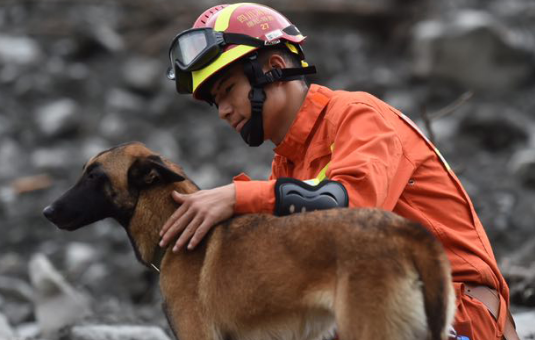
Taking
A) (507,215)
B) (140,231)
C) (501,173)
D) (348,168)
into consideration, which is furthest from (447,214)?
(501,173)

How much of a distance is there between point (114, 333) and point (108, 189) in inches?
75.3

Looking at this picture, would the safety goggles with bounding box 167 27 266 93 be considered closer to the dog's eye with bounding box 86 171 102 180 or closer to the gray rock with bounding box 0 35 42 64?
the dog's eye with bounding box 86 171 102 180

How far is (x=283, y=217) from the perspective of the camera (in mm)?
3609

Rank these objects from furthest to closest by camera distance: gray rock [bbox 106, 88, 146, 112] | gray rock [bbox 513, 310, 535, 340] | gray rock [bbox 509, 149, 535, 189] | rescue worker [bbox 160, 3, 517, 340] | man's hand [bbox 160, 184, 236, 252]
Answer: gray rock [bbox 106, 88, 146, 112]
gray rock [bbox 509, 149, 535, 189]
gray rock [bbox 513, 310, 535, 340]
man's hand [bbox 160, 184, 236, 252]
rescue worker [bbox 160, 3, 517, 340]

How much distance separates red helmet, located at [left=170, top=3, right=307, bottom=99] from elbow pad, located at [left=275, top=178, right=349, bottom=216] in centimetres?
81

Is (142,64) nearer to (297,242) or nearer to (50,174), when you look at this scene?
(50,174)

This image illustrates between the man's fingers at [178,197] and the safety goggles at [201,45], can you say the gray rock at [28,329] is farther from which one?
the safety goggles at [201,45]

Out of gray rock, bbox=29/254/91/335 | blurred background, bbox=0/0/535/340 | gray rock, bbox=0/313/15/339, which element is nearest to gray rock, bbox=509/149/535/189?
blurred background, bbox=0/0/535/340

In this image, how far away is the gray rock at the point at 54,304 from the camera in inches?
273

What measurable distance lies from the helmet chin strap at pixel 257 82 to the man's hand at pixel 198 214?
51 centimetres

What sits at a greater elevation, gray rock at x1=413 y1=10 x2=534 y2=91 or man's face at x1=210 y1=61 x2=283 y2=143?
man's face at x1=210 y1=61 x2=283 y2=143

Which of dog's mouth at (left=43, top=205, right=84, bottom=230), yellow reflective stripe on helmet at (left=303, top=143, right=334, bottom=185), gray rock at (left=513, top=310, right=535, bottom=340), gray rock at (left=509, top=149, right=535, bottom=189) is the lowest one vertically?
gray rock at (left=509, top=149, right=535, bottom=189)

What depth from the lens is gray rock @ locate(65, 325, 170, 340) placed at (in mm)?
5762

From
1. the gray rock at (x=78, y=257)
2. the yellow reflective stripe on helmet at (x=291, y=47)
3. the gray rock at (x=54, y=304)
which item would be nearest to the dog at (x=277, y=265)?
the yellow reflective stripe on helmet at (x=291, y=47)
